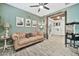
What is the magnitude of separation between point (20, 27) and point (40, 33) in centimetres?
54

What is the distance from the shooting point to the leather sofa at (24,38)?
2871 millimetres

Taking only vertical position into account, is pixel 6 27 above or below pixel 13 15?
below

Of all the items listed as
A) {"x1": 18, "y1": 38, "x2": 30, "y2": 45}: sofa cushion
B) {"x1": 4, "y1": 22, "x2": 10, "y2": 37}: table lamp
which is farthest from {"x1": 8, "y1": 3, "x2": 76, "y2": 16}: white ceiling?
{"x1": 18, "y1": 38, "x2": 30, "y2": 45}: sofa cushion

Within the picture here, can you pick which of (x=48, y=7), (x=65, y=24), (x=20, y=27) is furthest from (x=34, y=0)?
(x=65, y=24)

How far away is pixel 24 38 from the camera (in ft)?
9.64

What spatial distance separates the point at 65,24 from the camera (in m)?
2.95

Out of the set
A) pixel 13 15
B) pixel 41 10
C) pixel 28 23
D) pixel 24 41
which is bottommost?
pixel 24 41

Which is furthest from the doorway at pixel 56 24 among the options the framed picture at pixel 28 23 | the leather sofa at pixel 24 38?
the framed picture at pixel 28 23

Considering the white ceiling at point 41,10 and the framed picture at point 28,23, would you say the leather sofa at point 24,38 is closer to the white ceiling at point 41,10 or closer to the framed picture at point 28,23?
the framed picture at point 28,23

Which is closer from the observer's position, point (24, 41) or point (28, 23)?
point (24, 41)

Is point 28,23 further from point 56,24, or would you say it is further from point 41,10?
point 56,24

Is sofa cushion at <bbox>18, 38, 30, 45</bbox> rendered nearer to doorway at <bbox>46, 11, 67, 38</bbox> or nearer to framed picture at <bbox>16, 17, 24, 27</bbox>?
framed picture at <bbox>16, 17, 24, 27</bbox>

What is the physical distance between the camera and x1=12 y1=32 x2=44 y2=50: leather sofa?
2871mm

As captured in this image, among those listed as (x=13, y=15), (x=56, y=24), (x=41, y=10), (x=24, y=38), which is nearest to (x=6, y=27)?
(x=13, y=15)
